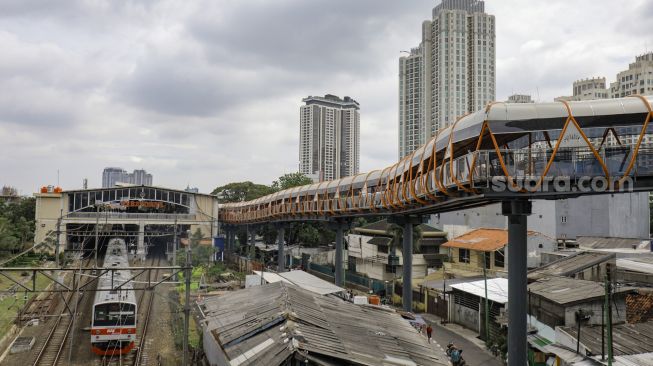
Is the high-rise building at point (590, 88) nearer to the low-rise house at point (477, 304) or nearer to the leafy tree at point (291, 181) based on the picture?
the leafy tree at point (291, 181)

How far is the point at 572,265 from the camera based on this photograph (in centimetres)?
2983

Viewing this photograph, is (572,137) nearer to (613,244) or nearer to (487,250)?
(487,250)

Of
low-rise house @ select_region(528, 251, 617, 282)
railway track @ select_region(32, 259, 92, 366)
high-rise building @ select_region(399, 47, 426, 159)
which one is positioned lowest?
railway track @ select_region(32, 259, 92, 366)

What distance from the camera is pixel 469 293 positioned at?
30.8 meters

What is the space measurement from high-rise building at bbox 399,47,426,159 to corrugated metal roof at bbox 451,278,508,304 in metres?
115

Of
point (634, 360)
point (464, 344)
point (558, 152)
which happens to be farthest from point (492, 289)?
point (558, 152)

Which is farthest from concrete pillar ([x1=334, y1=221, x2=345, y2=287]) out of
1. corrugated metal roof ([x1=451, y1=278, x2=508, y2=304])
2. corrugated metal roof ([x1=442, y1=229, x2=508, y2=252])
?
corrugated metal roof ([x1=451, y1=278, x2=508, y2=304])

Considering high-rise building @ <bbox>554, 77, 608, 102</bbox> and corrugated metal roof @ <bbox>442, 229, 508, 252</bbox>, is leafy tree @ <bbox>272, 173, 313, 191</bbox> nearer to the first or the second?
corrugated metal roof @ <bbox>442, 229, 508, 252</bbox>

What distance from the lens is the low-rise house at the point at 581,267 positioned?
2777 centimetres

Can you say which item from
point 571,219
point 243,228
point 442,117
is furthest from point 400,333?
point 442,117

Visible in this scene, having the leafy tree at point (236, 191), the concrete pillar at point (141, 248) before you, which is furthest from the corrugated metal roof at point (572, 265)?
the leafy tree at point (236, 191)

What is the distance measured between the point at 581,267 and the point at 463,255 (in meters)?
17.0

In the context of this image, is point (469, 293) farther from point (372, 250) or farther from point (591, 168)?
point (372, 250)

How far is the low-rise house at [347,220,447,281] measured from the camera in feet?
162
